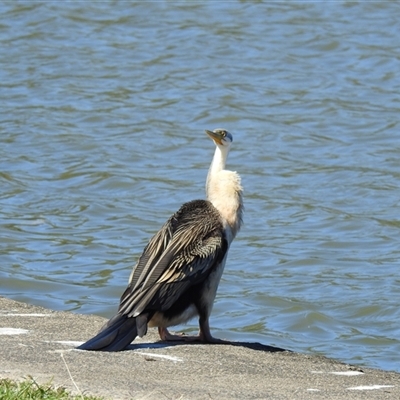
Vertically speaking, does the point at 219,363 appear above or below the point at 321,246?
above

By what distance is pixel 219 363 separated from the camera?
6.46 m

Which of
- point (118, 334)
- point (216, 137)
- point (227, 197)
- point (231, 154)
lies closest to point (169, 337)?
point (118, 334)

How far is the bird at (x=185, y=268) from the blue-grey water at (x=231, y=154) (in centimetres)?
192

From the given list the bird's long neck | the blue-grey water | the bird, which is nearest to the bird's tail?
the bird

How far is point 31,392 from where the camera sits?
5.27m

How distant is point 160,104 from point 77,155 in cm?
216

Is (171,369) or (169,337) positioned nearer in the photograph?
(171,369)

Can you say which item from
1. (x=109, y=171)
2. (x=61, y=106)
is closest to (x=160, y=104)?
(x=61, y=106)

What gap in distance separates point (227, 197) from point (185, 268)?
0.62 metres

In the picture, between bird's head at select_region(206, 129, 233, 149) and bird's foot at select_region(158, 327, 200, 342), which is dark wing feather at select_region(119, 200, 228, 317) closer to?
bird's foot at select_region(158, 327, 200, 342)

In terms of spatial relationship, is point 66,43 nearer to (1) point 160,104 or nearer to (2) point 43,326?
(1) point 160,104

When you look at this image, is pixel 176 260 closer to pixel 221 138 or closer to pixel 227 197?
pixel 227 197

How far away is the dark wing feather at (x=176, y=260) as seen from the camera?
22.9 ft

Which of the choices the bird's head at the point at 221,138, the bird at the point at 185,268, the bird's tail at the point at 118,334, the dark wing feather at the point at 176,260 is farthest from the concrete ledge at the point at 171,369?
the bird's head at the point at 221,138
